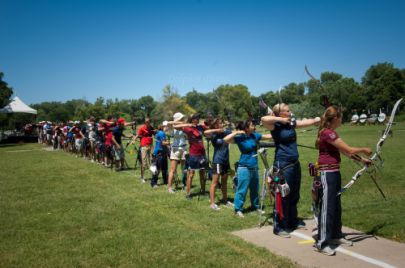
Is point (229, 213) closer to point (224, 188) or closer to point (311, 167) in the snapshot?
point (224, 188)

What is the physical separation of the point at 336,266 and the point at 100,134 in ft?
44.6

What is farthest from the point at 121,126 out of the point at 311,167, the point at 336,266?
the point at 336,266

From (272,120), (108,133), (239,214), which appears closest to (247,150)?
(239,214)

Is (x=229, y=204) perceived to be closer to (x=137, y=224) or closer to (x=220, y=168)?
(x=220, y=168)

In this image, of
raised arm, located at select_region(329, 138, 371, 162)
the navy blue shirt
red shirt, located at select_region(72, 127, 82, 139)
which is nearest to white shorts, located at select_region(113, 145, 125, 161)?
the navy blue shirt

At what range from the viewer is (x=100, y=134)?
54.4 ft

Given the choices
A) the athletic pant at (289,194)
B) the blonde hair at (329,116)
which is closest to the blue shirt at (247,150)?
the athletic pant at (289,194)

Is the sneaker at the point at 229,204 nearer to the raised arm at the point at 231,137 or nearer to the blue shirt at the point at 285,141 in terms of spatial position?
the raised arm at the point at 231,137

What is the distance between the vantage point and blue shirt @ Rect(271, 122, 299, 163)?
590cm

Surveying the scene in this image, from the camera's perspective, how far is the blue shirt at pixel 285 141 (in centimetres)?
590

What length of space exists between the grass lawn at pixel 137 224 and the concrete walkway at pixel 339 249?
273 millimetres

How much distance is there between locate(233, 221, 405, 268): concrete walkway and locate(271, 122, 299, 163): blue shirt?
1275 millimetres

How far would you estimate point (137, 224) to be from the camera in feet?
23.1

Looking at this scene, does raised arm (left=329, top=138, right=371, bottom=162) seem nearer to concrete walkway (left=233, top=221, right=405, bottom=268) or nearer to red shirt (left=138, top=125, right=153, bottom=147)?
concrete walkway (left=233, top=221, right=405, bottom=268)
